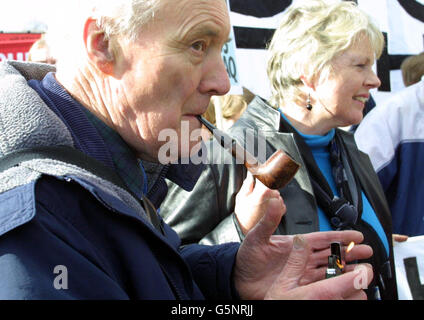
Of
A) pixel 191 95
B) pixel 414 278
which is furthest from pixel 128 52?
pixel 414 278

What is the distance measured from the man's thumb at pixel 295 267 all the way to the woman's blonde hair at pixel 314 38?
1.58 metres

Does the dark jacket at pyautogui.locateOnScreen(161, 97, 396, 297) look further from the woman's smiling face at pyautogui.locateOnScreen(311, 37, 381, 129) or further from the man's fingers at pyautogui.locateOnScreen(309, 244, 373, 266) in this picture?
the man's fingers at pyautogui.locateOnScreen(309, 244, 373, 266)

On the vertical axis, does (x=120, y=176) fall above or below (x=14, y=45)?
above

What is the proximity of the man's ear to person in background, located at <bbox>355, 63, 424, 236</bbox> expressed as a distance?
2289 mm

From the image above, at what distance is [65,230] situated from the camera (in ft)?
3.17

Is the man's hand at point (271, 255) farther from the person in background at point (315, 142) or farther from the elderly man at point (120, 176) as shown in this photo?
the person in background at point (315, 142)

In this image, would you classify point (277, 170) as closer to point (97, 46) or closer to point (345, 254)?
point (345, 254)

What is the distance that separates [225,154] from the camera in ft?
7.50

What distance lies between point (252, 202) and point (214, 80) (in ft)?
1.69

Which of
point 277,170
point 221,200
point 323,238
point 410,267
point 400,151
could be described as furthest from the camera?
point 400,151

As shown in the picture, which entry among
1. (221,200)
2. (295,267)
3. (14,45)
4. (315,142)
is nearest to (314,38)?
(315,142)

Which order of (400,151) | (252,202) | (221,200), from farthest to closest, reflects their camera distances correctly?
1. (400,151)
2. (221,200)
3. (252,202)

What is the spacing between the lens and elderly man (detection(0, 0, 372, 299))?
3.06 feet
